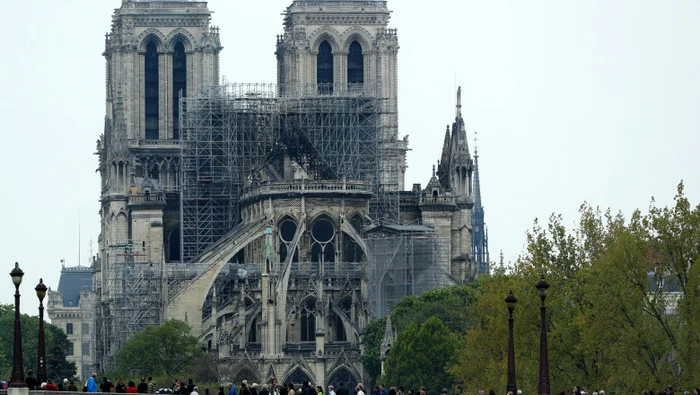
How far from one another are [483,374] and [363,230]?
50.4 metres

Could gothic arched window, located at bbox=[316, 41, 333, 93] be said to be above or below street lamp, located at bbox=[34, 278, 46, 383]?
above

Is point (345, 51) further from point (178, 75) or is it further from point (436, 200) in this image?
point (436, 200)

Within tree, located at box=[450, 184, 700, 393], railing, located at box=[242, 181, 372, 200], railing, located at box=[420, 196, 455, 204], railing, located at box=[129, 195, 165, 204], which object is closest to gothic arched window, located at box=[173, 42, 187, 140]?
railing, located at box=[129, 195, 165, 204]

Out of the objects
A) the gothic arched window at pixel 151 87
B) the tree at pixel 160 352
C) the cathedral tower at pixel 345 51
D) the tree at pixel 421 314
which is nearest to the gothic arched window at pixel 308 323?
the tree at pixel 421 314

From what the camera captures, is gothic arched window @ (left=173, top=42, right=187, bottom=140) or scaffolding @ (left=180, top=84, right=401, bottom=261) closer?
scaffolding @ (left=180, top=84, right=401, bottom=261)

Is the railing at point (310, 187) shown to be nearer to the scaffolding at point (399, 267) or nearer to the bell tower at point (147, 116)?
the scaffolding at point (399, 267)

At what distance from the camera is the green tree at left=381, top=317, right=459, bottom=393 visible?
131m

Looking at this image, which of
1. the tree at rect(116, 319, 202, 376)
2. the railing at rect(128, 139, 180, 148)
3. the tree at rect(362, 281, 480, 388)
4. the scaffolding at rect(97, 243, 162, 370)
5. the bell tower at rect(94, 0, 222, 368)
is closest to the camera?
the tree at rect(116, 319, 202, 376)

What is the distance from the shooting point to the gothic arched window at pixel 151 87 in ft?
560

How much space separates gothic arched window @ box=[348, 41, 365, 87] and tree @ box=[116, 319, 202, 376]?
29513mm

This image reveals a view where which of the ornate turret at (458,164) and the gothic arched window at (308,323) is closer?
the gothic arched window at (308,323)

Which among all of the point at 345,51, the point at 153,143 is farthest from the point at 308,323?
the point at 345,51

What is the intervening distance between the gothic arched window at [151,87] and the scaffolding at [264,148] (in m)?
7.53

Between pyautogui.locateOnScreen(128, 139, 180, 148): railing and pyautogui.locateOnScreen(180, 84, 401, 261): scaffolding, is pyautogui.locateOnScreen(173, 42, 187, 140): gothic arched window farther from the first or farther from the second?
pyautogui.locateOnScreen(180, 84, 401, 261): scaffolding
